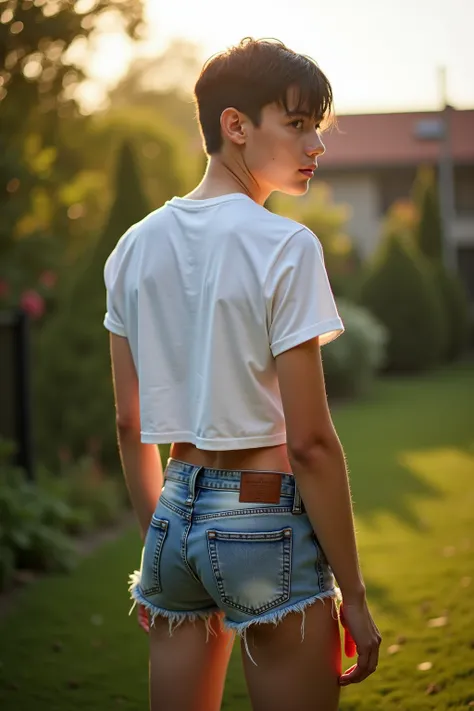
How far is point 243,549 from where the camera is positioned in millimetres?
1985

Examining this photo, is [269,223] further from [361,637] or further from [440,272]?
[440,272]

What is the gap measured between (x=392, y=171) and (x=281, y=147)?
40.2 metres

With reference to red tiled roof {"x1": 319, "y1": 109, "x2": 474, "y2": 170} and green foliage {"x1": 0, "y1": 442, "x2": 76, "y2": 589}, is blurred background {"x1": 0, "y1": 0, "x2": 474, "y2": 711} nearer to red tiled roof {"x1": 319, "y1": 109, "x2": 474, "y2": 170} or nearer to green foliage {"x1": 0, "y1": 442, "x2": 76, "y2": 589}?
green foliage {"x1": 0, "y1": 442, "x2": 76, "y2": 589}

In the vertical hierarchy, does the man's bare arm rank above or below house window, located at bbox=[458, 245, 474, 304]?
above

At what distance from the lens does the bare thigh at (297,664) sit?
1.98 meters

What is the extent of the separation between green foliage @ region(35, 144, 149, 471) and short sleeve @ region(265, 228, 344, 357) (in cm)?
→ 664

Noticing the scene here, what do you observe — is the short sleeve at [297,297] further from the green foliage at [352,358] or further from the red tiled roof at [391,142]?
the red tiled roof at [391,142]

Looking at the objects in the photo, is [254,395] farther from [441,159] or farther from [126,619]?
[441,159]

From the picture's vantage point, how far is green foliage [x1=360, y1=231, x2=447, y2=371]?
22.1 m

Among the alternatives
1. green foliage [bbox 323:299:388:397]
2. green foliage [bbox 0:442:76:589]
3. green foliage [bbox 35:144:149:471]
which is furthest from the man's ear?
green foliage [bbox 323:299:388:397]

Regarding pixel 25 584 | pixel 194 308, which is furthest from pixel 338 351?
pixel 194 308

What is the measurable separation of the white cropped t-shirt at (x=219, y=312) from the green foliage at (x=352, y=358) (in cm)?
1465

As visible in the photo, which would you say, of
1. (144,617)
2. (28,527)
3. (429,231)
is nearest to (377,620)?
(28,527)

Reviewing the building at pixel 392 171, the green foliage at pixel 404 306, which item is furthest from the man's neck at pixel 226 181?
the building at pixel 392 171
